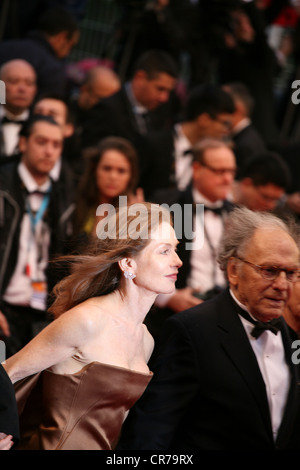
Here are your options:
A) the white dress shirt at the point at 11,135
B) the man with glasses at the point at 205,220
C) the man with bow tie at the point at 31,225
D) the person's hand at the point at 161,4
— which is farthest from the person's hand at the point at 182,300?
the person's hand at the point at 161,4

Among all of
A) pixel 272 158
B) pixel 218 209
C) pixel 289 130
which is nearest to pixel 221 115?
pixel 272 158

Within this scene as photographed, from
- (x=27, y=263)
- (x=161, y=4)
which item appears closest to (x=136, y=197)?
(x=27, y=263)

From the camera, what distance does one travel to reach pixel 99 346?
2.70 metres

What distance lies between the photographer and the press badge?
13.7 ft

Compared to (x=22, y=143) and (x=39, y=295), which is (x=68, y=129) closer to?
(x=22, y=143)

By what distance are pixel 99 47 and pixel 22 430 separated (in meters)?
6.30

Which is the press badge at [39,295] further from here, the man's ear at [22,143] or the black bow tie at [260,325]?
the black bow tie at [260,325]

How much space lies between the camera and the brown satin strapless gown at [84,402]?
8.79 ft

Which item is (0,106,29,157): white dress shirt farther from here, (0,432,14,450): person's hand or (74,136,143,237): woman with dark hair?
(0,432,14,450): person's hand

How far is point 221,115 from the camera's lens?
5309 millimetres

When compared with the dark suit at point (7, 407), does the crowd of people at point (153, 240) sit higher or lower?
higher

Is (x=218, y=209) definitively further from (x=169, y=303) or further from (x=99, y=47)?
(x=99, y=47)

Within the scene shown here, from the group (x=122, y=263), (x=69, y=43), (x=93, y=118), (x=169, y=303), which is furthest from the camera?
(x=69, y=43)

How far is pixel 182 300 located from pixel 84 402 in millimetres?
1130
